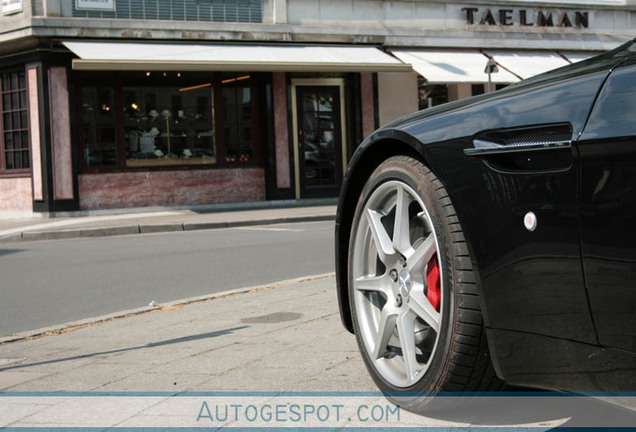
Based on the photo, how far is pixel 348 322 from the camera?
11.6 feet

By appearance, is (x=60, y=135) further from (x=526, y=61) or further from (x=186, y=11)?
(x=526, y=61)

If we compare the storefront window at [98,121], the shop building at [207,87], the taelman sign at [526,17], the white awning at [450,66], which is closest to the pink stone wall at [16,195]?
the shop building at [207,87]

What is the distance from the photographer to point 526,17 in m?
23.2

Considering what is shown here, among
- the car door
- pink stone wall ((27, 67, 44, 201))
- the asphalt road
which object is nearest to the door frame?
pink stone wall ((27, 67, 44, 201))

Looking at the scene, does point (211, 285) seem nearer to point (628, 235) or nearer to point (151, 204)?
point (628, 235)

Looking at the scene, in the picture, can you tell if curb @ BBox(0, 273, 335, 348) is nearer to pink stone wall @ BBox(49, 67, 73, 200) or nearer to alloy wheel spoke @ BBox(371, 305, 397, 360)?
alloy wheel spoke @ BBox(371, 305, 397, 360)

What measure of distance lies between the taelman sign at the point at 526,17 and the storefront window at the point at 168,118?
7573 mm

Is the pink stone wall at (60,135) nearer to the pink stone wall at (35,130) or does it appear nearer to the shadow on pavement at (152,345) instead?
the pink stone wall at (35,130)

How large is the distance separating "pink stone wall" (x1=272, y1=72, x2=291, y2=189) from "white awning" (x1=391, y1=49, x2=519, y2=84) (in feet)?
10.0

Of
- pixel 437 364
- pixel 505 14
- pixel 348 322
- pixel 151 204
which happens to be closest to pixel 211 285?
pixel 348 322

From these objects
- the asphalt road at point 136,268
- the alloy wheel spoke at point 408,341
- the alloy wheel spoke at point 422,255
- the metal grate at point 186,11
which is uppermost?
the metal grate at point 186,11

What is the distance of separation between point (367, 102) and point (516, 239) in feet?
63.9

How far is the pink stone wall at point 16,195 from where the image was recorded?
18.8 meters

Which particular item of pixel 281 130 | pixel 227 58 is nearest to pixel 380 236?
pixel 227 58
